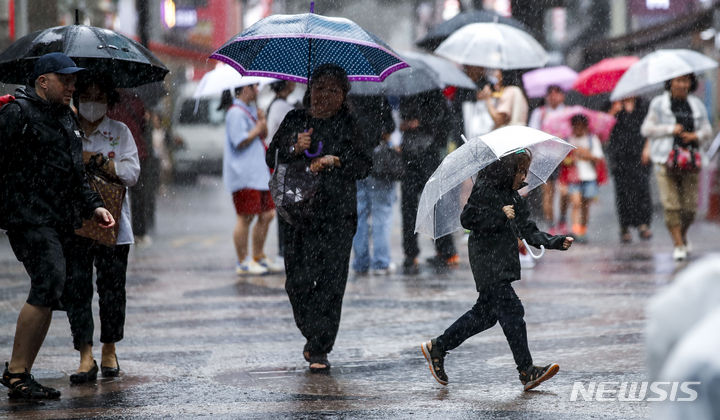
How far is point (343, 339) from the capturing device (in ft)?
25.9

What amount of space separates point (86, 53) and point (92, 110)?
1.13 ft

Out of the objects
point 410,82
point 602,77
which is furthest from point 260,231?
point 602,77

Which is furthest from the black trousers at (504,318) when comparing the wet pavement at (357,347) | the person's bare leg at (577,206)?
the person's bare leg at (577,206)

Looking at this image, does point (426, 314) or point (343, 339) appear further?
point (426, 314)

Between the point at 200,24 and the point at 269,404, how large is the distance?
57478 millimetres

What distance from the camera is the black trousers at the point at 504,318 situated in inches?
237

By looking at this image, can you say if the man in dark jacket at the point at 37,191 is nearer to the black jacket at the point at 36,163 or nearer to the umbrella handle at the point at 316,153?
the black jacket at the point at 36,163

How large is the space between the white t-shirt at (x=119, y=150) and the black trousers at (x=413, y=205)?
5050 millimetres

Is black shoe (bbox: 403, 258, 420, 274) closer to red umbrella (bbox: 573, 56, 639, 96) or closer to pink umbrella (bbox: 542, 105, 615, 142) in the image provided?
pink umbrella (bbox: 542, 105, 615, 142)

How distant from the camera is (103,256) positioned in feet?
21.9

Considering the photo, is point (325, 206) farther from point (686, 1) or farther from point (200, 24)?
point (200, 24)

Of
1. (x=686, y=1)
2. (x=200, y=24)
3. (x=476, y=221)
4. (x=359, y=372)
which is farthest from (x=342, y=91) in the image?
(x=200, y=24)

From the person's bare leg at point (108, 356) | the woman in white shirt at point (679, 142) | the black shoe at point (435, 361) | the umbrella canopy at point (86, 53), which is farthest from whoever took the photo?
the woman in white shirt at point (679, 142)

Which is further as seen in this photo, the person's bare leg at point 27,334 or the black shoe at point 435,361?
the black shoe at point 435,361
